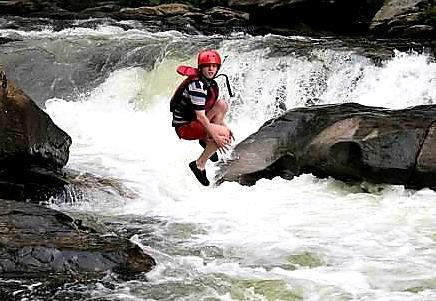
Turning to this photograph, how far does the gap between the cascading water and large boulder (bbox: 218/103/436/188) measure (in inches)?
6.5

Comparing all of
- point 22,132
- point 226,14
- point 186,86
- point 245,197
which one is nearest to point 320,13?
point 226,14

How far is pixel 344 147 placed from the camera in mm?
8398

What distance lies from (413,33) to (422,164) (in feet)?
27.9

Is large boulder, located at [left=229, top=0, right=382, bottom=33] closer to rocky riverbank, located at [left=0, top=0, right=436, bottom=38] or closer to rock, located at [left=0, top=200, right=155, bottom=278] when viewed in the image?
rocky riverbank, located at [left=0, top=0, right=436, bottom=38]

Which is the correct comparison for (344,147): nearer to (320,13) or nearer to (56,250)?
(56,250)

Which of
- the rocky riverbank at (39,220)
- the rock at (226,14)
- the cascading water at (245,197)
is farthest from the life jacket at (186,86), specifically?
the rock at (226,14)

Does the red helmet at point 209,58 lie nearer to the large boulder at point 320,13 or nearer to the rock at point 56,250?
the rock at point 56,250

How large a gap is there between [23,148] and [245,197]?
2325 millimetres

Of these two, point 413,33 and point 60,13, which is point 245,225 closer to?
point 413,33

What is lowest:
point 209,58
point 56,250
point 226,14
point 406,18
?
point 56,250

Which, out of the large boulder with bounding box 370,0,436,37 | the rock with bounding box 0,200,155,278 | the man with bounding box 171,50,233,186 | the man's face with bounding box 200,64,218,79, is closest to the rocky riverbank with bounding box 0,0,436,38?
the large boulder with bounding box 370,0,436,37

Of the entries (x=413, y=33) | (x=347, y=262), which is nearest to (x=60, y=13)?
(x=413, y=33)

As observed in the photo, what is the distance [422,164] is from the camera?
26.5 ft

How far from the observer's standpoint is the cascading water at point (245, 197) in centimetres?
547
